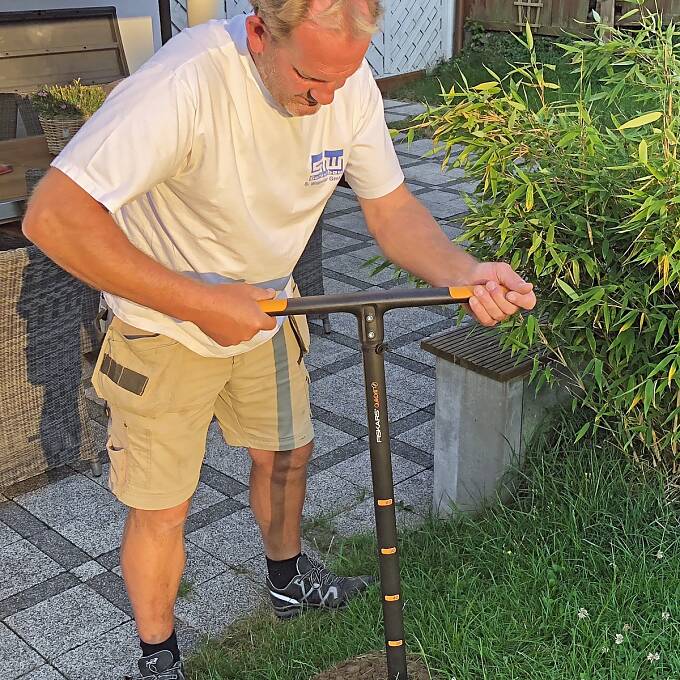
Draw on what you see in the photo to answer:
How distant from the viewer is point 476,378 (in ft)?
9.91

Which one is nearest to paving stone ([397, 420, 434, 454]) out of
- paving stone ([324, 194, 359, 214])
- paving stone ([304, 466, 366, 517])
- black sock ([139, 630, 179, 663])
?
paving stone ([304, 466, 366, 517])

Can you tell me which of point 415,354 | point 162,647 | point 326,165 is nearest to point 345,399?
point 415,354

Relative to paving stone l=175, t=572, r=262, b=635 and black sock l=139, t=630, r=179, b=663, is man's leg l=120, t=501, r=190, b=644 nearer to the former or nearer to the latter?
black sock l=139, t=630, r=179, b=663

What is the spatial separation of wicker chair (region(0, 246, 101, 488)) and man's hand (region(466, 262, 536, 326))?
1654 mm

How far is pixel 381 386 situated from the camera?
1958 mm

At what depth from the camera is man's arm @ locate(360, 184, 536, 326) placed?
205 cm

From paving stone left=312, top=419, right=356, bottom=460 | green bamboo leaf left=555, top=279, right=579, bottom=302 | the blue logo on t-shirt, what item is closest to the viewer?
the blue logo on t-shirt

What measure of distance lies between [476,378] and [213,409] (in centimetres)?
88

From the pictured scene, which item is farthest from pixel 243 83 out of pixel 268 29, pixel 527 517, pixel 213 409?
pixel 527 517

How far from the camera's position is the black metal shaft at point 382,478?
1900 millimetres

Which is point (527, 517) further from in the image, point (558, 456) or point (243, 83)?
point (243, 83)

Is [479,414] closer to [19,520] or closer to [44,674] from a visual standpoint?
[44,674]

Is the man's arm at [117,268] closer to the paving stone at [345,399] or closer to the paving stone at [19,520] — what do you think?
the paving stone at [19,520]

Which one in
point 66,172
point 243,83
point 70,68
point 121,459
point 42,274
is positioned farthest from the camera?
point 70,68
